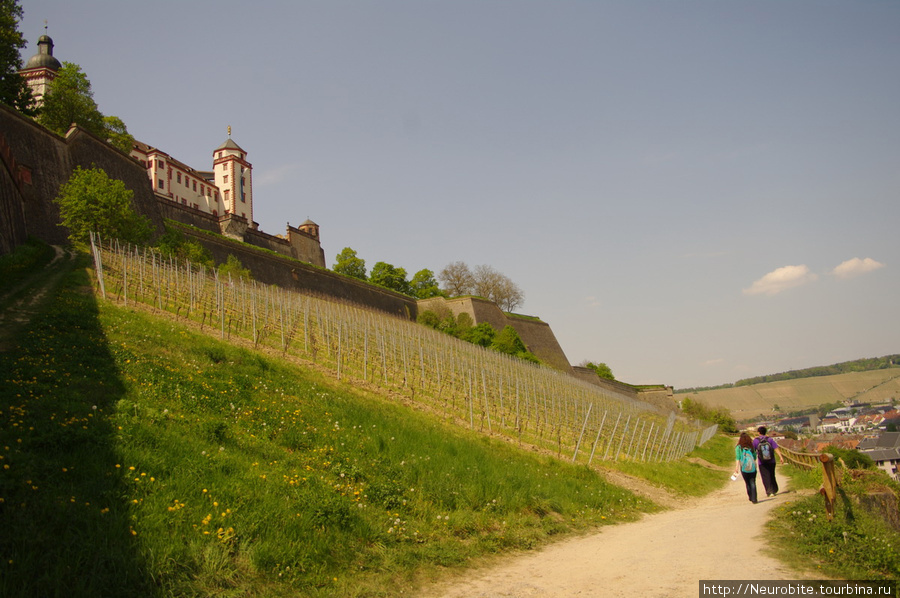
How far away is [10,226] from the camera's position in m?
20.8

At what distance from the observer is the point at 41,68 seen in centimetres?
4894

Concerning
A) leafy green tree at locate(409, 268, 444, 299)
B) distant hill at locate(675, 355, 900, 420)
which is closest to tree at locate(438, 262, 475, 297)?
leafy green tree at locate(409, 268, 444, 299)

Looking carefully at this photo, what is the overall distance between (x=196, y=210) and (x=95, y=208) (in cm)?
2078

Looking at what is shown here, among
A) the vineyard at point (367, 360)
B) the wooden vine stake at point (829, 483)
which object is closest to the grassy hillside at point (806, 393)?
the vineyard at point (367, 360)

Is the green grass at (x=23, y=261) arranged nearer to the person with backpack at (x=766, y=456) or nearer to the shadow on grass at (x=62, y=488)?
the shadow on grass at (x=62, y=488)

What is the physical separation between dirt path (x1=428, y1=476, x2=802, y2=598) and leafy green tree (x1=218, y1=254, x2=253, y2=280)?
31566 mm

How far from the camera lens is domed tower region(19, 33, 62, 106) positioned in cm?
4856

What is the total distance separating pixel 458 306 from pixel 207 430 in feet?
182

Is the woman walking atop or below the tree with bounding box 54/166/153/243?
below

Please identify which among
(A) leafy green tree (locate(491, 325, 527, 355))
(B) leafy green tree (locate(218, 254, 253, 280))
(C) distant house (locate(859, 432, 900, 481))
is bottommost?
(C) distant house (locate(859, 432, 900, 481))

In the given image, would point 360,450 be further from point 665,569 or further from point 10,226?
point 10,226

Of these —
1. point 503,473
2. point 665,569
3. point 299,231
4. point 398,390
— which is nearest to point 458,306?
point 299,231

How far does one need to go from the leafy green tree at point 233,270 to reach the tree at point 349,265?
27109mm

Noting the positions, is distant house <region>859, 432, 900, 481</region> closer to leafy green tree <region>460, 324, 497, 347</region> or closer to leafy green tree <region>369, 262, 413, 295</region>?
leafy green tree <region>460, 324, 497, 347</region>
